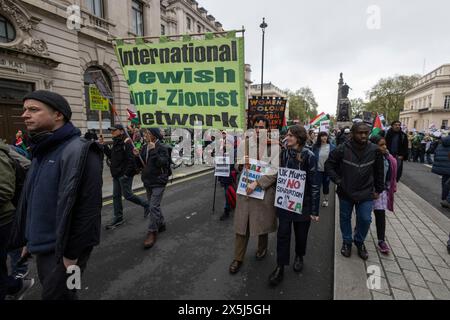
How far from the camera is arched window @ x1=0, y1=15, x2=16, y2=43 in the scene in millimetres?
9539

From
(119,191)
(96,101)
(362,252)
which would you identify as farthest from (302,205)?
(96,101)

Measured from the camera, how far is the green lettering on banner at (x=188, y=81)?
10.00ft

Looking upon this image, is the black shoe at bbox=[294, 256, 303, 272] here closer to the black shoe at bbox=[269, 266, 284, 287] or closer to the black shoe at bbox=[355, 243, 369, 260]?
the black shoe at bbox=[269, 266, 284, 287]

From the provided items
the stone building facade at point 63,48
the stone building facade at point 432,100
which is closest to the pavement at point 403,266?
the stone building facade at point 63,48

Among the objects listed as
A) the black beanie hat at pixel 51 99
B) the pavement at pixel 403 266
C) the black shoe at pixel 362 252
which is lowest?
the pavement at pixel 403 266

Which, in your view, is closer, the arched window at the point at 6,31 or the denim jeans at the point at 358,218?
the denim jeans at the point at 358,218

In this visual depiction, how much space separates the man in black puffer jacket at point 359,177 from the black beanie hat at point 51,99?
3.27m

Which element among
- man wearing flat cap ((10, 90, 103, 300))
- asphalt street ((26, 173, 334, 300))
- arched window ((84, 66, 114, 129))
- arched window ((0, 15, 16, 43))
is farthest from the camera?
arched window ((84, 66, 114, 129))

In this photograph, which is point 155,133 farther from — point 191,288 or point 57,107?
point 191,288

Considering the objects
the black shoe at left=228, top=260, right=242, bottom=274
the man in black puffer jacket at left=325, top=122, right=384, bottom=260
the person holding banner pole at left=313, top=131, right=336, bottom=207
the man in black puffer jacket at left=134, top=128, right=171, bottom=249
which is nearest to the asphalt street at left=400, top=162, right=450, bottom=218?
the person holding banner pole at left=313, top=131, right=336, bottom=207

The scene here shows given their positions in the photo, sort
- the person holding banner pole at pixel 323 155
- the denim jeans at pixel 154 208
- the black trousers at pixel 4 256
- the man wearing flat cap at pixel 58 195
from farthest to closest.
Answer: the person holding banner pole at pixel 323 155 < the denim jeans at pixel 154 208 < the black trousers at pixel 4 256 < the man wearing flat cap at pixel 58 195

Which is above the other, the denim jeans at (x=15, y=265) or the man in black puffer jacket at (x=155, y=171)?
the man in black puffer jacket at (x=155, y=171)

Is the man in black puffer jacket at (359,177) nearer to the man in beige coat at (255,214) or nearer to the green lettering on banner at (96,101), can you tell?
the man in beige coat at (255,214)

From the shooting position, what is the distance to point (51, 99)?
1.81 metres
